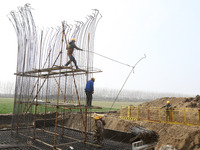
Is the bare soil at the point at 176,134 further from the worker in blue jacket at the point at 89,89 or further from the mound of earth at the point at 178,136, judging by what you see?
the worker in blue jacket at the point at 89,89

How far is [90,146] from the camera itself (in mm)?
8320

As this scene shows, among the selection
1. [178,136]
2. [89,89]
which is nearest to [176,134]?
[178,136]

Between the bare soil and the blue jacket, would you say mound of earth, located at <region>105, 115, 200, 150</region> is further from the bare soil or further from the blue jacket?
the blue jacket

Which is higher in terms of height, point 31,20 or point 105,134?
point 31,20

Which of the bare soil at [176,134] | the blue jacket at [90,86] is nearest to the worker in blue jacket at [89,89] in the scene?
the blue jacket at [90,86]

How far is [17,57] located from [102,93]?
9058 cm

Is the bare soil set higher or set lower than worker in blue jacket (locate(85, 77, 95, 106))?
lower

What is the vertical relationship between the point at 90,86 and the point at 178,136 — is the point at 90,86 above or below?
above

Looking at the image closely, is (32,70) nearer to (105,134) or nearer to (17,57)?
(17,57)

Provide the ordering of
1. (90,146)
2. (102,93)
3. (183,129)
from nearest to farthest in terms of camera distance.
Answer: (90,146) → (183,129) → (102,93)

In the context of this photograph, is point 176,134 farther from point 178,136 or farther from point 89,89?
point 89,89

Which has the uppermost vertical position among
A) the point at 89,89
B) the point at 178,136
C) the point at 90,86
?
the point at 90,86

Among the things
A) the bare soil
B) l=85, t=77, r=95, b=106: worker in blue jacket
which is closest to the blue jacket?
l=85, t=77, r=95, b=106: worker in blue jacket

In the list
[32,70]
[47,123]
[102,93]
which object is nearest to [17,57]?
[32,70]
